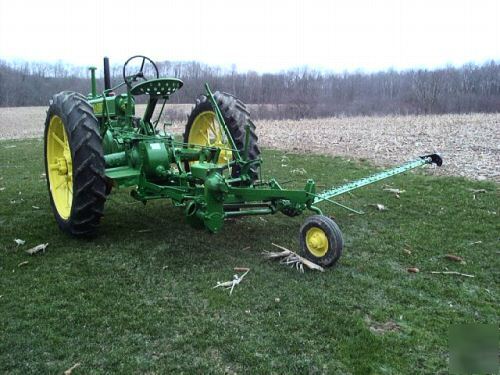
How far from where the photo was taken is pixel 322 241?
4488mm

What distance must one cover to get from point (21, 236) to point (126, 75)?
2.38m

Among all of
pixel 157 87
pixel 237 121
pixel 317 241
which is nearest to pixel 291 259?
pixel 317 241

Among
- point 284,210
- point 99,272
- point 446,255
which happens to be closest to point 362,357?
point 284,210

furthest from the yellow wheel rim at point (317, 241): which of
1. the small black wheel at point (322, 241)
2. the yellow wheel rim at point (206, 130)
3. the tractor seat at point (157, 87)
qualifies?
the yellow wheel rim at point (206, 130)

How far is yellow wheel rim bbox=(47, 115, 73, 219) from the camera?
18.9ft

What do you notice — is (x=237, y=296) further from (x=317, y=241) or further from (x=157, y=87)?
(x=157, y=87)

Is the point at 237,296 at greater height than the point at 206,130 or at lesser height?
lesser

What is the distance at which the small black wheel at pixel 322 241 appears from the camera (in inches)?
173

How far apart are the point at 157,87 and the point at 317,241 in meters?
2.63

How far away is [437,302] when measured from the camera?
3889mm

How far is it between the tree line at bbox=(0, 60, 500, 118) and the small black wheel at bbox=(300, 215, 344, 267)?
25.4 m

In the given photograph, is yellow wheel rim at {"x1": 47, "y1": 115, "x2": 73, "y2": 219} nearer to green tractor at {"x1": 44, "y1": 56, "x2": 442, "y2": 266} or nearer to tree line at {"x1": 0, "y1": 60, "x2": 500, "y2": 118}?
green tractor at {"x1": 44, "y1": 56, "x2": 442, "y2": 266}

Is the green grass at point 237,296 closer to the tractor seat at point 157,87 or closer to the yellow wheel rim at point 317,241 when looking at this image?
the yellow wheel rim at point 317,241

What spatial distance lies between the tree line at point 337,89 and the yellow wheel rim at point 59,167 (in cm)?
2379
